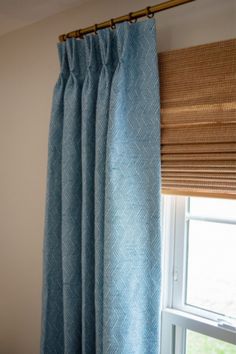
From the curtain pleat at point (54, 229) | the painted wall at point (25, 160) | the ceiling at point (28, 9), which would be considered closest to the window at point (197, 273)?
the curtain pleat at point (54, 229)

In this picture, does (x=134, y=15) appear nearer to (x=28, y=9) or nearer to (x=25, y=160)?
(x=28, y=9)

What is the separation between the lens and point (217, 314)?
48.8 inches

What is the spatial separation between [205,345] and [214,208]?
587mm

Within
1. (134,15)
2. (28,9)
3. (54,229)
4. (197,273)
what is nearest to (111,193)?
(54,229)

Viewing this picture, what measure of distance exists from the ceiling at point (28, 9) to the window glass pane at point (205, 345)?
1623 mm

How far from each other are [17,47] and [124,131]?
3.41 feet

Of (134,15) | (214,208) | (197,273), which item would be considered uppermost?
(134,15)

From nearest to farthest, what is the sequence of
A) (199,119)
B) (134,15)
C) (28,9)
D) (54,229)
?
1. (199,119)
2. (134,15)
3. (54,229)
4. (28,9)

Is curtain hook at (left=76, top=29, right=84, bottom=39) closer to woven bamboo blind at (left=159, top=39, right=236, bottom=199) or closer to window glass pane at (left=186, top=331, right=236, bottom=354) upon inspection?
woven bamboo blind at (left=159, top=39, right=236, bottom=199)

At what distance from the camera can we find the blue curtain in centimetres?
115

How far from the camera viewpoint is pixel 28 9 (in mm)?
1530

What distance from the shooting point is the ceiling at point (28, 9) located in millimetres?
1457

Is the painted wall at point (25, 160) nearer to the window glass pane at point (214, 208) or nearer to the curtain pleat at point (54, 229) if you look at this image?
the curtain pleat at point (54, 229)

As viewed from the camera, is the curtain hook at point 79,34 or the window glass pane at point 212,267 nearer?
the window glass pane at point 212,267
